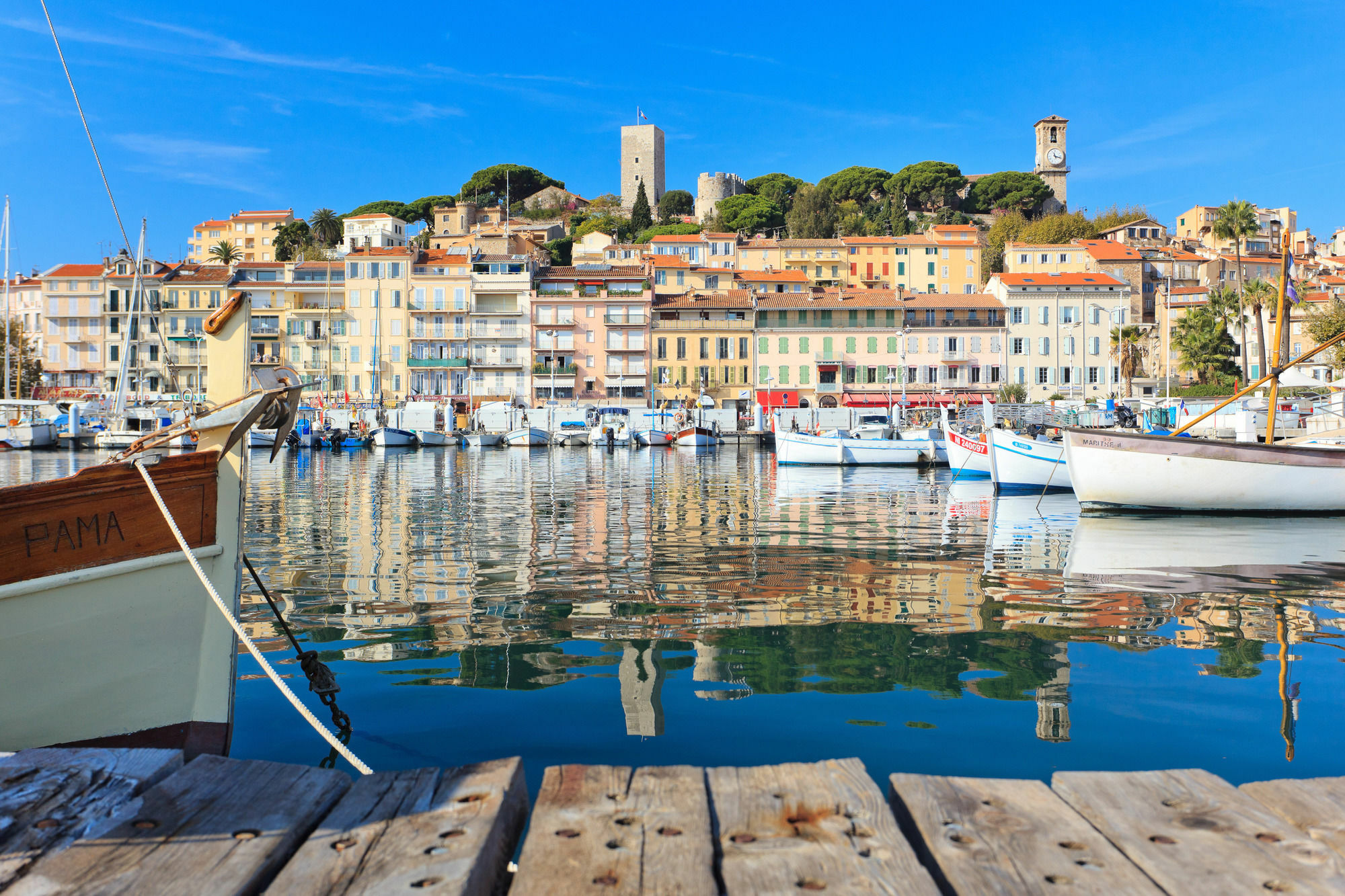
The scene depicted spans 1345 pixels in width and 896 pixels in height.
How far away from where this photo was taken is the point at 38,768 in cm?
305

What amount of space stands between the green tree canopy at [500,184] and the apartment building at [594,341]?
51.2 metres

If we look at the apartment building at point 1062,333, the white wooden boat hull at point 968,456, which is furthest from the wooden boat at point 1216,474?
the apartment building at point 1062,333

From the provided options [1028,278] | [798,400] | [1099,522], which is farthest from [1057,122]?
[1099,522]

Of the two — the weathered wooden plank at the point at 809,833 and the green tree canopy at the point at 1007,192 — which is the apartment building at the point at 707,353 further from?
the weathered wooden plank at the point at 809,833

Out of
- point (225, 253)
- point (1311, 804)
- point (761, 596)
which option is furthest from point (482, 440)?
point (1311, 804)

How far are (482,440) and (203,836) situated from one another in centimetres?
5623

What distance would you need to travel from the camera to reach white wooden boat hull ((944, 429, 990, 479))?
30594 mm

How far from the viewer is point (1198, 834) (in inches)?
97.2

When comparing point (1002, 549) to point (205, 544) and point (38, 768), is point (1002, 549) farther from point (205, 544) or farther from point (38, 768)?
point (38, 768)

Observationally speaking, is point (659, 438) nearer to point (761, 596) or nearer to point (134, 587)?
point (761, 596)

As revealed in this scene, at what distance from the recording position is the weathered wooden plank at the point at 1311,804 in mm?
2473

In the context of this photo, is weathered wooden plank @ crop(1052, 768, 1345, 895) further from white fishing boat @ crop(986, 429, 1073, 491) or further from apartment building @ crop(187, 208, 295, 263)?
apartment building @ crop(187, 208, 295, 263)

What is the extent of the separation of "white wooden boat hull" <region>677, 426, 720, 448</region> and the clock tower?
72.9m

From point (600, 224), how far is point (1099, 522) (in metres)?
96.3
